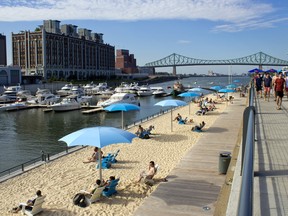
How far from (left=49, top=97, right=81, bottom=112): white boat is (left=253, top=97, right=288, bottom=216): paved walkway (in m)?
42.0

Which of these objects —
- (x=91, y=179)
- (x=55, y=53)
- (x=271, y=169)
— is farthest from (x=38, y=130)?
(x=55, y=53)

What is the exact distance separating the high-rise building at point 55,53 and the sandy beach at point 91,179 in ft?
378

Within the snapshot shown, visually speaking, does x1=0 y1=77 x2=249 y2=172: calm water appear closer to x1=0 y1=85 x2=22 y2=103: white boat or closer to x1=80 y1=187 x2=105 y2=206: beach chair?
x1=80 y1=187 x2=105 y2=206: beach chair

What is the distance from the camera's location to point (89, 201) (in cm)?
1085

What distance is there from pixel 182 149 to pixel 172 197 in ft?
29.8

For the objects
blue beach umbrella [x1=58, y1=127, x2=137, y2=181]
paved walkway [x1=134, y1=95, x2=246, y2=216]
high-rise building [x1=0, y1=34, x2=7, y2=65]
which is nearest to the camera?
paved walkway [x1=134, y1=95, x2=246, y2=216]

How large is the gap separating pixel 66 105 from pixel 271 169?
46826mm

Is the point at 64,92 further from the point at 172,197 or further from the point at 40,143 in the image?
the point at 172,197

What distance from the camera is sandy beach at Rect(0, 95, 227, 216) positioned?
10.8 metres

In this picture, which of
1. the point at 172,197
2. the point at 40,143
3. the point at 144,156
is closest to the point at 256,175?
the point at 172,197

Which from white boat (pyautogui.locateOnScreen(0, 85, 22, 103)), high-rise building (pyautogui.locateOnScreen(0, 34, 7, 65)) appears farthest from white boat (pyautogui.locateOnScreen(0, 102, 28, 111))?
high-rise building (pyautogui.locateOnScreen(0, 34, 7, 65))

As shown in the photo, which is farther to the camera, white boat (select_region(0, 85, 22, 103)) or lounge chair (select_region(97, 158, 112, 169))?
white boat (select_region(0, 85, 22, 103))

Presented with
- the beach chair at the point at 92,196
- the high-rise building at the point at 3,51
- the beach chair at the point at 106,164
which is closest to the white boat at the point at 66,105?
the beach chair at the point at 106,164

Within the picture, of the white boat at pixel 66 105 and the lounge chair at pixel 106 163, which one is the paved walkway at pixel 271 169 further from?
the white boat at pixel 66 105
